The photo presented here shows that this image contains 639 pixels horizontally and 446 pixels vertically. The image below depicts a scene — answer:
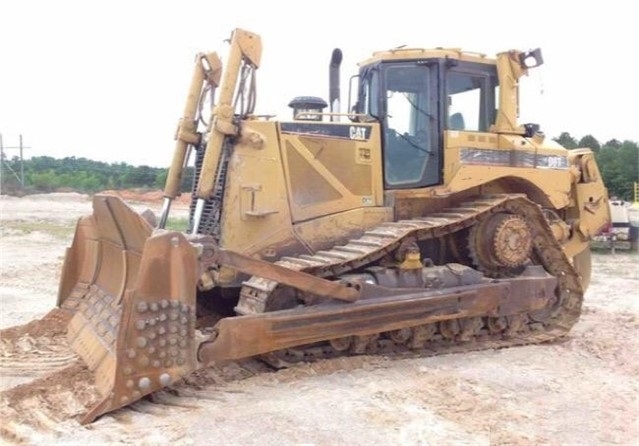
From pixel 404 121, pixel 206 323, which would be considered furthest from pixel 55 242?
pixel 404 121

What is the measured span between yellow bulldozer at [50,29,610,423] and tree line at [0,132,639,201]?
2112 centimetres

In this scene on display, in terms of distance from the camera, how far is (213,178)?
20.8 ft

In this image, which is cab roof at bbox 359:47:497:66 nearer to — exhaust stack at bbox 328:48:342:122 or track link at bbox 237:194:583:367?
exhaust stack at bbox 328:48:342:122

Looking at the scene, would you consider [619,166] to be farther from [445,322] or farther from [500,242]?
[445,322]

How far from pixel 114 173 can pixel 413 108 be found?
37669 millimetres

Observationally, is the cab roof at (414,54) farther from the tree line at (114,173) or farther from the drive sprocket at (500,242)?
the tree line at (114,173)

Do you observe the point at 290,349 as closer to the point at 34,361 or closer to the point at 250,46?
the point at 34,361

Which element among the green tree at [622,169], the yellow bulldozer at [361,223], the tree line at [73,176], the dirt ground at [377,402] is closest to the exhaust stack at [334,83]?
the yellow bulldozer at [361,223]

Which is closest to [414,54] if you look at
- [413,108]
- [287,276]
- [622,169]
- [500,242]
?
[413,108]

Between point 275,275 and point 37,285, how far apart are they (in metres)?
6.09

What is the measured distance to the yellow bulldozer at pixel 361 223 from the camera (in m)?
5.77

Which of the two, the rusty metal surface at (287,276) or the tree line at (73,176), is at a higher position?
the tree line at (73,176)

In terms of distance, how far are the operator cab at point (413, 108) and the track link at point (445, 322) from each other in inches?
20.1

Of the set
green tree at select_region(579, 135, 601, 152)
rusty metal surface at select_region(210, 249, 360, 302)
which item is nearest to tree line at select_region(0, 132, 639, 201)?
green tree at select_region(579, 135, 601, 152)
